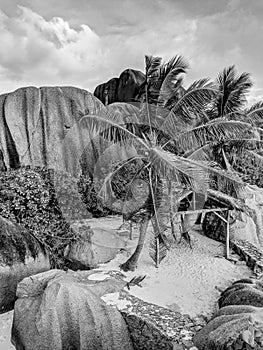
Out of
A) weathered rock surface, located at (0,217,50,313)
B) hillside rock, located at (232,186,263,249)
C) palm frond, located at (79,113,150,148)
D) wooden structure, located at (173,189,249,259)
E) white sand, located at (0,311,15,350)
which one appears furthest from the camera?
hillside rock, located at (232,186,263,249)

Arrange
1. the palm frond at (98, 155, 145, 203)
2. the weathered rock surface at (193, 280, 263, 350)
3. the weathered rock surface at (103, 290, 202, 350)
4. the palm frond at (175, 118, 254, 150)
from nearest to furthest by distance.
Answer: the weathered rock surface at (193, 280, 263, 350) < the weathered rock surface at (103, 290, 202, 350) < the palm frond at (98, 155, 145, 203) < the palm frond at (175, 118, 254, 150)

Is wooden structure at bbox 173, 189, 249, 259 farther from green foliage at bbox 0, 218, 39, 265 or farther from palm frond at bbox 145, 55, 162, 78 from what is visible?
green foliage at bbox 0, 218, 39, 265

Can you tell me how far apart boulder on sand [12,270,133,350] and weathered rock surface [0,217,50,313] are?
101cm

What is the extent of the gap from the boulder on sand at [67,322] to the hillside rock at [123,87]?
14570 millimetres

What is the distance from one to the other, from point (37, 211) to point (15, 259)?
7.02 feet

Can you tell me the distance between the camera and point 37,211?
11117 mm

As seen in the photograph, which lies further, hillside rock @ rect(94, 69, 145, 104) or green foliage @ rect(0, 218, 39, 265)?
hillside rock @ rect(94, 69, 145, 104)

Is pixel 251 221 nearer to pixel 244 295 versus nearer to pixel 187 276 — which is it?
pixel 187 276

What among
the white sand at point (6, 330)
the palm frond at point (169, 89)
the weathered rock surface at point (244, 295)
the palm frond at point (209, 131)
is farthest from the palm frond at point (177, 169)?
the white sand at point (6, 330)

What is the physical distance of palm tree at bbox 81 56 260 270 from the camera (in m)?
9.19

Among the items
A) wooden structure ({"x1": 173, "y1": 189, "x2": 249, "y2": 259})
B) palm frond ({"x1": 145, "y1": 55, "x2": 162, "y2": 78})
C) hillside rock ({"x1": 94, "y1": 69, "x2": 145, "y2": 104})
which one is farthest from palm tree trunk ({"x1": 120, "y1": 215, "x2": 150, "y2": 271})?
hillside rock ({"x1": 94, "y1": 69, "x2": 145, "y2": 104})

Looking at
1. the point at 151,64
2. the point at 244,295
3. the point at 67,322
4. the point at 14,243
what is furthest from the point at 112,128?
the point at 244,295

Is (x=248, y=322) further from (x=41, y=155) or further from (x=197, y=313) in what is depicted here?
(x=41, y=155)

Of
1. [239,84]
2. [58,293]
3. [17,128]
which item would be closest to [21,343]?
[58,293]
